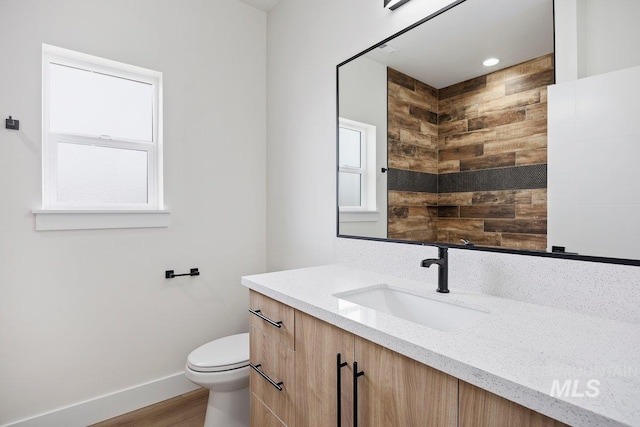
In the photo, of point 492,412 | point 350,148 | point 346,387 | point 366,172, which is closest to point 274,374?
point 346,387

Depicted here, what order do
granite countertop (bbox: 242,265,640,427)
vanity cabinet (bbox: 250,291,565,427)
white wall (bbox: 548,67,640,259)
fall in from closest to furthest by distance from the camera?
granite countertop (bbox: 242,265,640,427) → vanity cabinet (bbox: 250,291,565,427) → white wall (bbox: 548,67,640,259)

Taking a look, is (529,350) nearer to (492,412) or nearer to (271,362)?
(492,412)

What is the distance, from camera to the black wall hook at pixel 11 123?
1.66 meters

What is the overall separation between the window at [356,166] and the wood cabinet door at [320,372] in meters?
0.78

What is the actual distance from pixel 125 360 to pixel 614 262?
7.94 feet

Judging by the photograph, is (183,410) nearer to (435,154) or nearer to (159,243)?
(159,243)

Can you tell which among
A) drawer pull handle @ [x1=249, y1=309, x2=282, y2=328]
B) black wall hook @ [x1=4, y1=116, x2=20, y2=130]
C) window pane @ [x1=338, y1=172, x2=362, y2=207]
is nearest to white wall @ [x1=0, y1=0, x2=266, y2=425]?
black wall hook @ [x1=4, y1=116, x2=20, y2=130]

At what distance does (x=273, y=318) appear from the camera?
1323 millimetres

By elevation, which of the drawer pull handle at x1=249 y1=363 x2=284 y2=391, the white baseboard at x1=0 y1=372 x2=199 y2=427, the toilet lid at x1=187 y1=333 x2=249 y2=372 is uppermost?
the drawer pull handle at x1=249 y1=363 x2=284 y2=391

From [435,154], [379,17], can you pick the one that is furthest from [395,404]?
[379,17]

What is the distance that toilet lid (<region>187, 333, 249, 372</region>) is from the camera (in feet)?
5.50

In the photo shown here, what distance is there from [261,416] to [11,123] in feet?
6.19

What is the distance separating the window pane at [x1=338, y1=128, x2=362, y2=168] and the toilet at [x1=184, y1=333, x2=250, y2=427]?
1.19 meters

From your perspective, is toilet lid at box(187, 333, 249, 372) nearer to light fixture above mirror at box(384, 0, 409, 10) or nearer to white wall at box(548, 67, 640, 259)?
white wall at box(548, 67, 640, 259)
